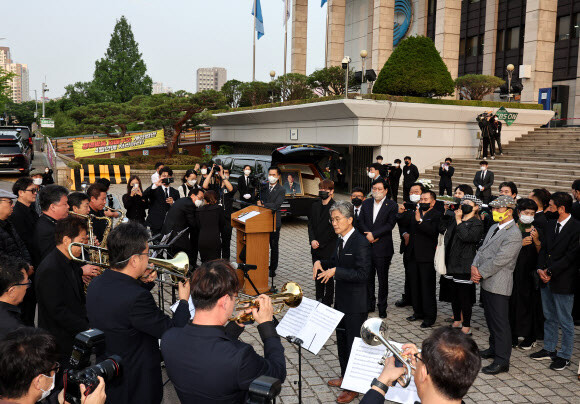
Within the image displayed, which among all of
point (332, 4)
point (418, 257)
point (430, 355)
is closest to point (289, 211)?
point (418, 257)

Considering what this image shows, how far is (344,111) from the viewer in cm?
2069

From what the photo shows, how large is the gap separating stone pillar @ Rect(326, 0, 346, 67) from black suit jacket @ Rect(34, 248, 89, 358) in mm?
33631

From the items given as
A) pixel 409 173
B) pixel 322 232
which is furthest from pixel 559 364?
pixel 409 173

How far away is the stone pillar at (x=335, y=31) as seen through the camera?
3566cm

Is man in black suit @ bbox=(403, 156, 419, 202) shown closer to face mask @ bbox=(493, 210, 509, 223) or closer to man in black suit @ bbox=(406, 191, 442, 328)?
man in black suit @ bbox=(406, 191, 442, 328)

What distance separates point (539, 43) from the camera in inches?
976

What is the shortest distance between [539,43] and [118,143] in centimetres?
2558

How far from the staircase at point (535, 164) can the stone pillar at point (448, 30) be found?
23.2 ft

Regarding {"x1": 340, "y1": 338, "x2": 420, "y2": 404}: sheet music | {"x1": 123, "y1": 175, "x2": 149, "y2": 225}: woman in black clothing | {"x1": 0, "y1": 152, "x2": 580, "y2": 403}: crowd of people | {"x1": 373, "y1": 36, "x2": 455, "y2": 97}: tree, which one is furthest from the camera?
{"x1": 373, "y1": 36, "x2": 455, "y2": 97}: tree

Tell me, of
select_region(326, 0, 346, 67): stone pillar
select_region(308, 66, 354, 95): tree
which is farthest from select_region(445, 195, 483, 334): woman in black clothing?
select_region(326, 0, 346, 67): stone pillar

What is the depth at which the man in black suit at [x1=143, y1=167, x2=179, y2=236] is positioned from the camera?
377 inches

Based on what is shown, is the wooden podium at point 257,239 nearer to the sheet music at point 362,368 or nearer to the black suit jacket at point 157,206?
the black suit jacket at point 157,206

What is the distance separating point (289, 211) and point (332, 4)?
83.7 feet

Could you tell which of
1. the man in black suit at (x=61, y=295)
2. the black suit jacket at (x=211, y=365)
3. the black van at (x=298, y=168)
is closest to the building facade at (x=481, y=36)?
the black van at (x=298, y=168)
